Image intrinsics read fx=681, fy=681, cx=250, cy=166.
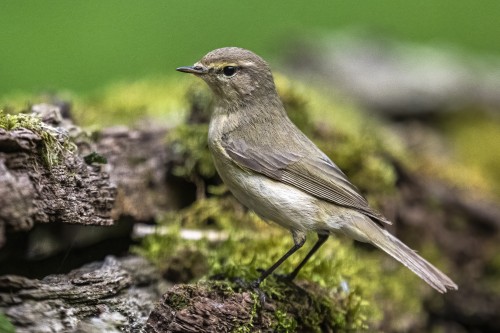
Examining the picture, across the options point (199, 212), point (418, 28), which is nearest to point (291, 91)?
point (199, 212)

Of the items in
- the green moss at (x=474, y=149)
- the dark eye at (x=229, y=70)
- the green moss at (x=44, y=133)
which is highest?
the dark eye at (x=229, y=70)

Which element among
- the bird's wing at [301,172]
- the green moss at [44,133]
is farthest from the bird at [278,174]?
the green moss at [44,133]

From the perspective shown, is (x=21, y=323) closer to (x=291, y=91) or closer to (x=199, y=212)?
(x=199, y=212)

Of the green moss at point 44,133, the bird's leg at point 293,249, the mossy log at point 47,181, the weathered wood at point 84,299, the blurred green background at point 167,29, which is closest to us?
the mossy log at point 47,181

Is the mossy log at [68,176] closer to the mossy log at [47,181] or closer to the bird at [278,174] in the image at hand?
the mossy log at [47,181]

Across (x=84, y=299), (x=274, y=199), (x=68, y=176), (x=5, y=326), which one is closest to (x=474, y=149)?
(x=274, y=199)

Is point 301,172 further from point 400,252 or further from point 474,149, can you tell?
point 474,149

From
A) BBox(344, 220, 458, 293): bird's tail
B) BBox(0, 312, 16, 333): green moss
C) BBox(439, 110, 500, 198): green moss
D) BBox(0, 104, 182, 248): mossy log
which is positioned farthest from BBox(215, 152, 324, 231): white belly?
BBox(439, 110, 500, 198): green moss
